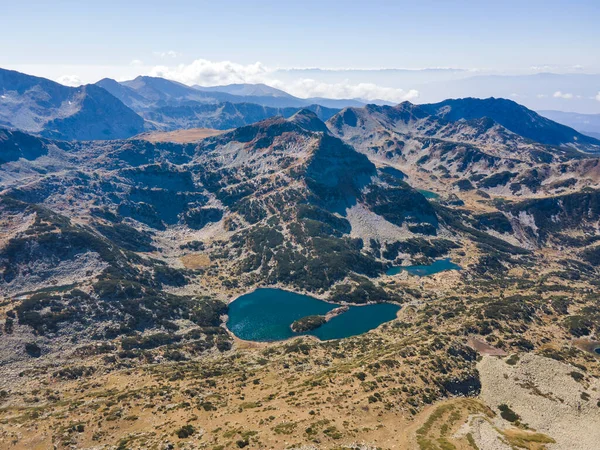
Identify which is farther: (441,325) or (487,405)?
(441,325)

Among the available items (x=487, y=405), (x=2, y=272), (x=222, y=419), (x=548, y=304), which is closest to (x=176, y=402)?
(x=222, y=419)

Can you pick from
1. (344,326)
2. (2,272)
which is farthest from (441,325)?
(2,272)

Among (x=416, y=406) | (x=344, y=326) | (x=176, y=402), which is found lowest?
(x=344, y=326)

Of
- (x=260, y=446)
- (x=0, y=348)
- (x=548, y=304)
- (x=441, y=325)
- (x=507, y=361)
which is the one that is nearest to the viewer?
(x=260, y=446)

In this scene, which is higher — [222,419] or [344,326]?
[222,419]

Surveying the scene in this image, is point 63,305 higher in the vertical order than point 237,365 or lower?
higher

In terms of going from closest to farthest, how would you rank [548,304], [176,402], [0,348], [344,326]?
[176,402] < [0,348] < [548,304] < [344,326]

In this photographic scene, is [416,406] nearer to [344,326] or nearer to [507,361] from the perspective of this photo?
[507,361]

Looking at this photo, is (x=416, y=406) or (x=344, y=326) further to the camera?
(x=344, y=326)

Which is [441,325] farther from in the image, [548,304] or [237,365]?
[237,365]
